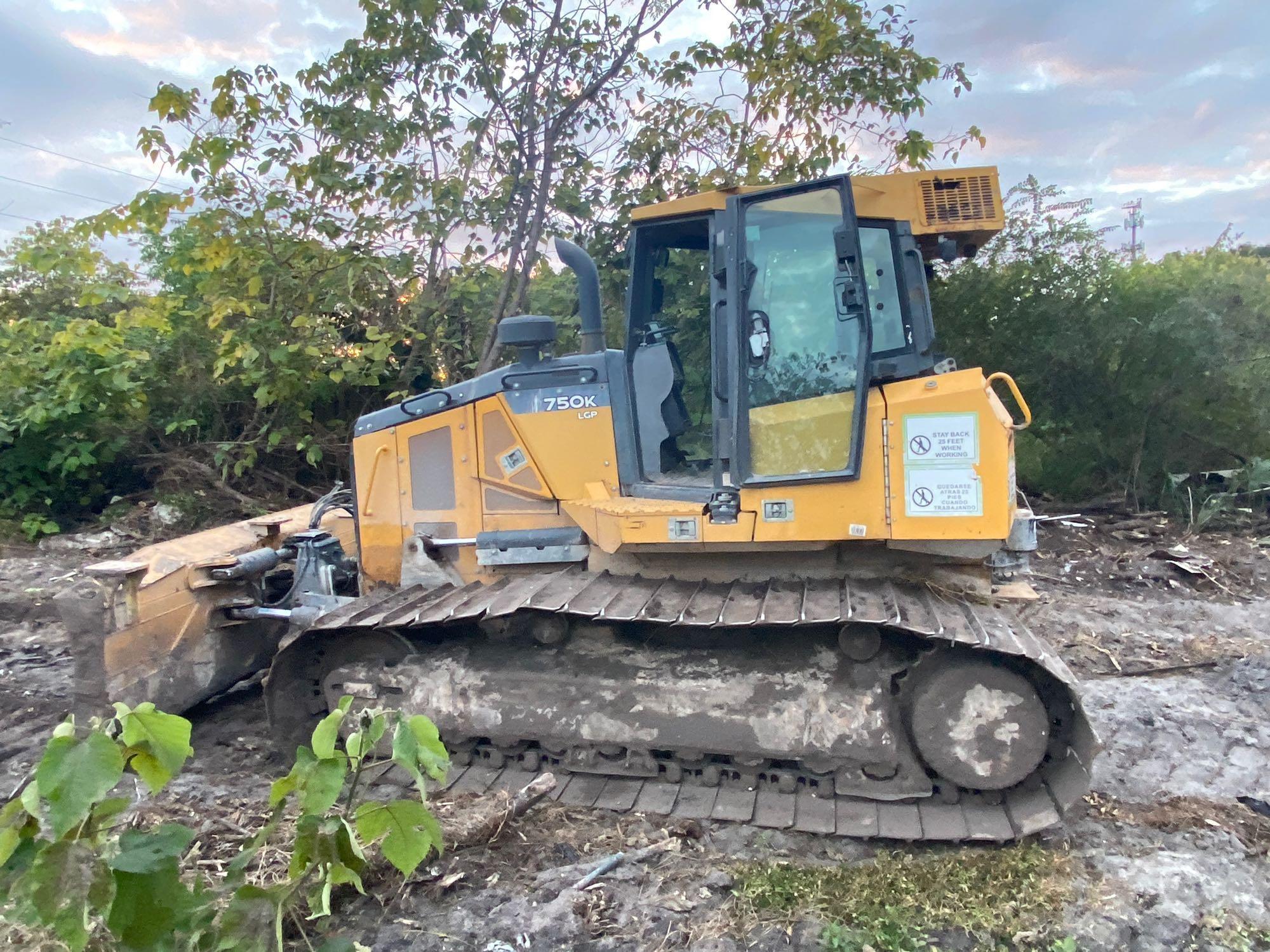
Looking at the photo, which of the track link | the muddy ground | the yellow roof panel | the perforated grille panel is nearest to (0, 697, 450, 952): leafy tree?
the muddy ground

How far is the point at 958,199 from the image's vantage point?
402cm

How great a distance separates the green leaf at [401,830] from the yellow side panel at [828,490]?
77.9 inches

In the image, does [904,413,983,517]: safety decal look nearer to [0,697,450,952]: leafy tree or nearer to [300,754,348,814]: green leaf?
[0,697,450,952]: leafy tree

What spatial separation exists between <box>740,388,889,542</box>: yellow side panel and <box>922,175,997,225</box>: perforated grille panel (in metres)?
0.88

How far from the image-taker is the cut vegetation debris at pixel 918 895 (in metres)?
3.02

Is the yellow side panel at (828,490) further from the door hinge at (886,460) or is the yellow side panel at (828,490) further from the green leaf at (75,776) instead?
the green leaf at (75,776)

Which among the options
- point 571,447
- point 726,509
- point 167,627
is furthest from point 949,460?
point 167,627

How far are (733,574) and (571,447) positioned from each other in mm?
1011

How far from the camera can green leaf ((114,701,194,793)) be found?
6.91 feet

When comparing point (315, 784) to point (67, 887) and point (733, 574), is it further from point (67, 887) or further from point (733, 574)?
point (733, 574)

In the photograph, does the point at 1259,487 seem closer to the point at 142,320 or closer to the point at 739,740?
the point at 739,740

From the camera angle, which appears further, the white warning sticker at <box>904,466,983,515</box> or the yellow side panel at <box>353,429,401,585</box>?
the yellow side panel at <box>353,429,401,585</box>

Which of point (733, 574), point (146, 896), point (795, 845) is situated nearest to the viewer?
point (146, 896)

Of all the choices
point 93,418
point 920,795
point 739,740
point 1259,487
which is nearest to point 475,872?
point 739,740
